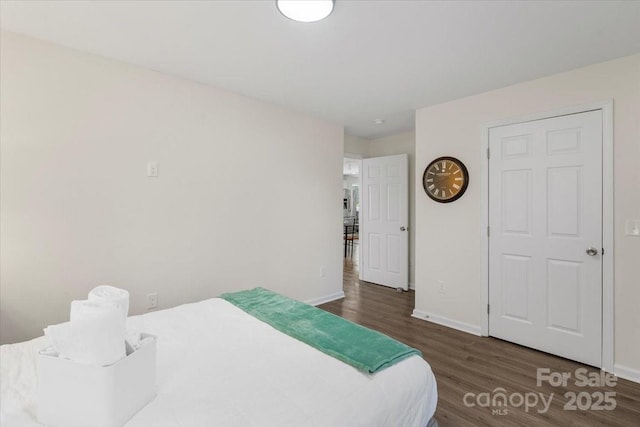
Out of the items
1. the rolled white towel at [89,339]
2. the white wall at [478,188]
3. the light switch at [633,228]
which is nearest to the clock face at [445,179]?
the white wall at [478,188]

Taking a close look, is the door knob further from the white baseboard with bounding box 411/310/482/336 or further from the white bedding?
the white bedding

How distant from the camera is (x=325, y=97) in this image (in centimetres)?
307

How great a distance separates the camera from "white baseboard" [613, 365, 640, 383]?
2150 millimetres

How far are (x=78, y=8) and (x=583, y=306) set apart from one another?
13.5ft

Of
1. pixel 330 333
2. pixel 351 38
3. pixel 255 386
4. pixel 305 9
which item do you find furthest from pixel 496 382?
pixel 305 9

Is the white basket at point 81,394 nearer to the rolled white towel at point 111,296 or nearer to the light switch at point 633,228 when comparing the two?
the rolled white towel at point 111,296

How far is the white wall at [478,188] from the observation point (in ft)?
7.17

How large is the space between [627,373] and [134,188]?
405cm

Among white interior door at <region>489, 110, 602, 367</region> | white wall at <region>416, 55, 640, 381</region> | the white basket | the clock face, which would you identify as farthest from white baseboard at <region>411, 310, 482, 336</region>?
the white basket

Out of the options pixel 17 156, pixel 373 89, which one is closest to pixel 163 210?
pixel 17 156

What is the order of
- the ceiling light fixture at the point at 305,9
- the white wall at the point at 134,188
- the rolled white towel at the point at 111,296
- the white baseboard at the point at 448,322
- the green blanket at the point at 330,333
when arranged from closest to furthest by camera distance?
the rolled white towel at the point at 111,296
the green blanket at the point at 330,333
the ceiling light fixture at the point at 305,9
the white wall at the point at 134,188
the white baseboard at the point at 448,322

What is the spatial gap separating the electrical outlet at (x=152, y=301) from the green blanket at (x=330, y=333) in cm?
81

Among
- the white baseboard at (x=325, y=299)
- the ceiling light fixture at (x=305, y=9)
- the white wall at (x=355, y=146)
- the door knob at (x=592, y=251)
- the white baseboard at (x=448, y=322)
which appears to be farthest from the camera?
the white wall at (x=355, y=146)

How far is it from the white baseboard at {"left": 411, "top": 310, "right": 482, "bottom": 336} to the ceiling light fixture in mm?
3038
